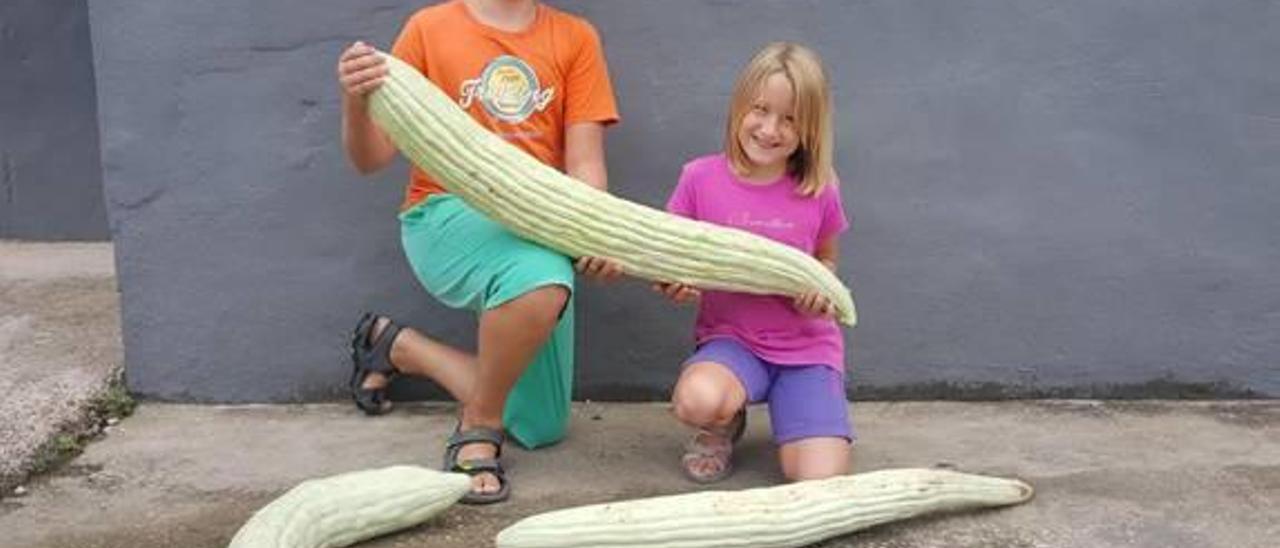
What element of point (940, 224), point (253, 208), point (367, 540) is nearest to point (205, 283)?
point (253, 208)

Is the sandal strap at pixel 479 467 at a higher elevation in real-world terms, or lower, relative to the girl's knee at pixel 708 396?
lower

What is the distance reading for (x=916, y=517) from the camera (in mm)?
3088

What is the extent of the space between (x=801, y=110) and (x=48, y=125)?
3103 millimetres

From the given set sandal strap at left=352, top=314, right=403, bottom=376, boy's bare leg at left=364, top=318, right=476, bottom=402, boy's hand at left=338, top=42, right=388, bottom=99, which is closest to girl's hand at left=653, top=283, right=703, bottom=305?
boy's bare leg at left=364, top=318, right=476, bottom=402

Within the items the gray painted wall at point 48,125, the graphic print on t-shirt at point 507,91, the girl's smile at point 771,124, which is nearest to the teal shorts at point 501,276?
the graphic print on t-shirt at point 507,91

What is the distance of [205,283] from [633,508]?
1.54m

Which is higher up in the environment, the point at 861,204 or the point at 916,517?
the point at 861,204

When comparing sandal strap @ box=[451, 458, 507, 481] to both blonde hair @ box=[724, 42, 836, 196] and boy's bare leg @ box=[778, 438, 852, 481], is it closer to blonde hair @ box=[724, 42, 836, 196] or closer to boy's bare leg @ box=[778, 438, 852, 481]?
boy's bare leg @ box=[778, 438, 852, 481]

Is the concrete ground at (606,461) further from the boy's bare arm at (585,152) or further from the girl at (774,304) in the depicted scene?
the boy's bare arm at (585,152)

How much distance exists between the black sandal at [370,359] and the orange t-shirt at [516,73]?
0.38m

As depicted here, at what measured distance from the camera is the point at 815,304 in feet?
10.6

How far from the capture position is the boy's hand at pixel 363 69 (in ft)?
9.86

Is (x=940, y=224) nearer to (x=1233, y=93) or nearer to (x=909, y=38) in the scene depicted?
(x=909, y=38)

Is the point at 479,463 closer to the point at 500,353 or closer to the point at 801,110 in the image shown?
the point at 500,353
